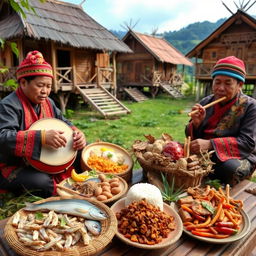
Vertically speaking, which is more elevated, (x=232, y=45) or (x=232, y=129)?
(x=232, y=45)

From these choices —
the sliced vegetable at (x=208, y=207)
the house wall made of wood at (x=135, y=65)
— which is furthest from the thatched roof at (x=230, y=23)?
the sliced vegetable at (x=208, y=207)

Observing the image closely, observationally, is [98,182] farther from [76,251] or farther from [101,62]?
[101,62]

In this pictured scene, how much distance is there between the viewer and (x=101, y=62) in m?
15.0

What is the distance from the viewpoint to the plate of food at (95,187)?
6.71 ft

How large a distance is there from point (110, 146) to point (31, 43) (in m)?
9.31

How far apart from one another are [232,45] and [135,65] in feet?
25.4

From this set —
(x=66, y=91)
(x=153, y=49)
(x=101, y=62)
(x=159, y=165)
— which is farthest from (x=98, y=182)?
(x=153, y=49)

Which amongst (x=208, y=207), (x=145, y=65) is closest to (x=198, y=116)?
(x=208, y=207)

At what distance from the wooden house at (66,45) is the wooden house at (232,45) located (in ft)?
20.5

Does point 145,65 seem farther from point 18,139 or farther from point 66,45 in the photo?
point 18,139

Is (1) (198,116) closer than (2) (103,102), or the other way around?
(1) (198,116)

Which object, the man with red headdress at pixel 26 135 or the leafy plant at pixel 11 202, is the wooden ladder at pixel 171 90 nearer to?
the man with red headdress at pixel 26 135

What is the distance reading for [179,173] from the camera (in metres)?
2.19

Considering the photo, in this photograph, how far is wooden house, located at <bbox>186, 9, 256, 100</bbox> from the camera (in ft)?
48.2
